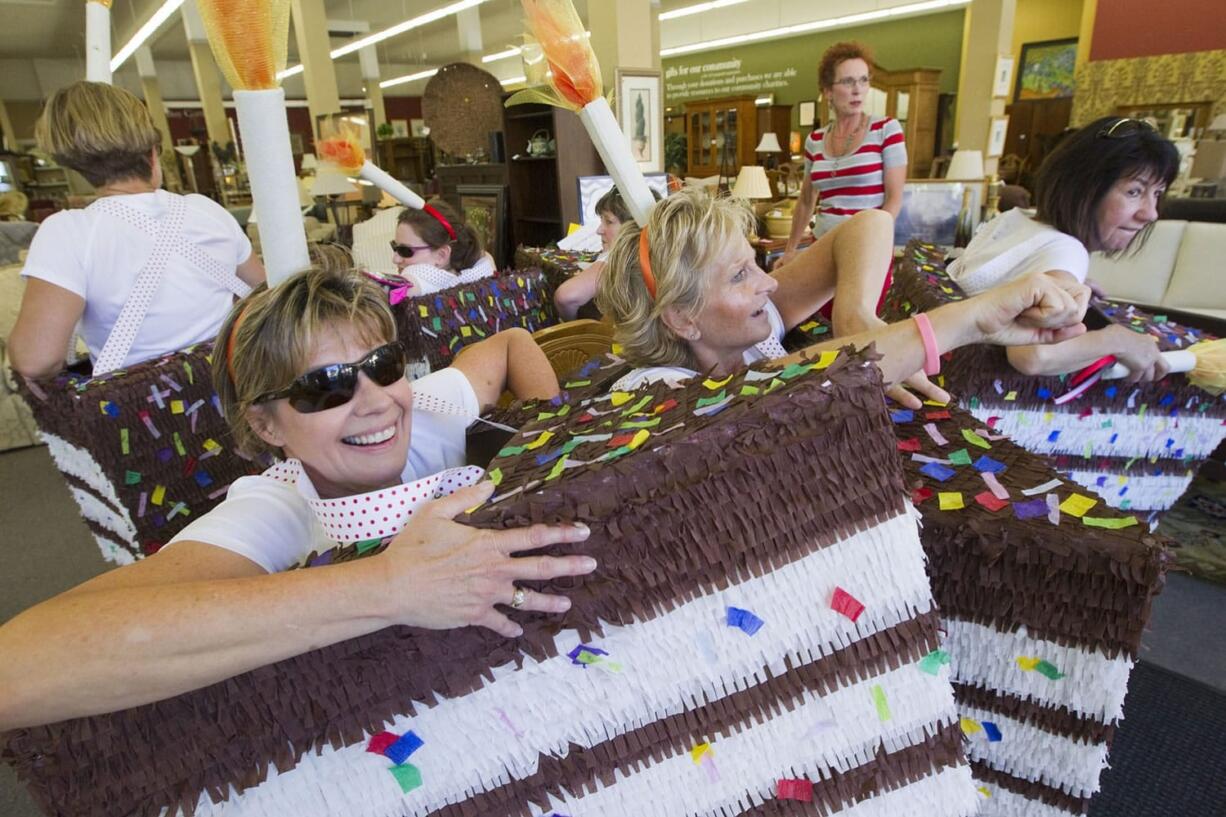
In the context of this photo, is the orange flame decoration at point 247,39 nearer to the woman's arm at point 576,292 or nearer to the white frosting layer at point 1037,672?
the white frosting layer at point 1037,672

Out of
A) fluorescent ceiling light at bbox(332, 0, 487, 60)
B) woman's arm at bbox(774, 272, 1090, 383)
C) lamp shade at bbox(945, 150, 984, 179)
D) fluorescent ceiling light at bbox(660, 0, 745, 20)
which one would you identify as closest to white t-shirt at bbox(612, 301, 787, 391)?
woman's arm at bbox(774, 272, 1090, 383)

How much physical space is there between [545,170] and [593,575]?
5.42 m

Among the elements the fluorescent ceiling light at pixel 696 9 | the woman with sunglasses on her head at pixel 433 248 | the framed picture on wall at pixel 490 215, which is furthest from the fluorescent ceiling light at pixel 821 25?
the woman with sunglasses on her head at pixel 433 248

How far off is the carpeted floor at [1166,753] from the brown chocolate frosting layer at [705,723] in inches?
49.5

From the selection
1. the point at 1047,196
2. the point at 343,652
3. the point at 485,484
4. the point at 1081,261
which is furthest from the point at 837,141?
the point at 343,652

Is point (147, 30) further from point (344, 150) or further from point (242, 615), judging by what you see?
point (242, 615)

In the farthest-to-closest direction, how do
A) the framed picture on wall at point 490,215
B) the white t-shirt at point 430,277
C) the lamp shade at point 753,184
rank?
the lamp shade at point 753,184 → the framed picture on wall at point 490,215 → the white t-shirt at point 430,277

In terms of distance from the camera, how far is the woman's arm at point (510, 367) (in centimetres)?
168

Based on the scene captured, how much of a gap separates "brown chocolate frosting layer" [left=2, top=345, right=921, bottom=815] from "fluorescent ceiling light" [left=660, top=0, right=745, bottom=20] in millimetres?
12058

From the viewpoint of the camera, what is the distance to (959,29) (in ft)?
34.6

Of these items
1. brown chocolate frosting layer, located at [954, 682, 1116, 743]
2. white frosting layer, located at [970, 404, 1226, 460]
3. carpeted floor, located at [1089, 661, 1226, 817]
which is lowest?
carpeted floor, located at [1089, 661, 1226, 817]

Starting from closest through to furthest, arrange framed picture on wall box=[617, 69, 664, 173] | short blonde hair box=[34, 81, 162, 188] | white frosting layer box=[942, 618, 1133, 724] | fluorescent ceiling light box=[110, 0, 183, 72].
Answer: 1. white frosting layer box=[942, 618, 1133, 724]
2. short blonde hair box=[34, 81, 162, 188]
3. framed picture on wall box=[617, 69, 664, 173]
4. fluorescent ceiling light box=[110, 0, 183, 72]

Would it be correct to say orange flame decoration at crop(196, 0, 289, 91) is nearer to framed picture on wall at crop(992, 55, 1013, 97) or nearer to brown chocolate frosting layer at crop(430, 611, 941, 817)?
brown chocolate frosting layer at crop(430, 611, 941, 817)

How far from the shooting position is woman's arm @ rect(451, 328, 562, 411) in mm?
1685
